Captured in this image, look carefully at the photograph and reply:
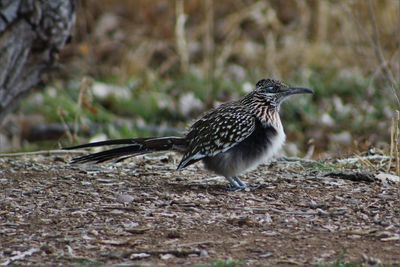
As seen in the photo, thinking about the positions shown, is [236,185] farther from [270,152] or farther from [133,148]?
[133,148]

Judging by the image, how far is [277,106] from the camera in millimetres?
6328

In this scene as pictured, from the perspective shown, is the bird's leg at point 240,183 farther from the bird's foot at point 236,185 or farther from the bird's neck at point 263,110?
the bird's neck at point 263,110

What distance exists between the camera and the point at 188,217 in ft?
16.9

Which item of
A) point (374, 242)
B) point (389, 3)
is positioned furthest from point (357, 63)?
point (374, 242)

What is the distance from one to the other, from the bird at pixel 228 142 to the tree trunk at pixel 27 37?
1518mm

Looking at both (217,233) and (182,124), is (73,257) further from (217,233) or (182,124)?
(182,124)

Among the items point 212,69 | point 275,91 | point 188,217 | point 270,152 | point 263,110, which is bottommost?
point 188,217

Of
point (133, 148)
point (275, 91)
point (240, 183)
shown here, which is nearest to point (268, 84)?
point (275, 91)

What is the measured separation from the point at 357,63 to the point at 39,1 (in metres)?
6.93

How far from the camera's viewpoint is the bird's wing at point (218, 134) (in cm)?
589

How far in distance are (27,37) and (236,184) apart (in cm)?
236

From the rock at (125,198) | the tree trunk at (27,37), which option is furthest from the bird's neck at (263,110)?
the tree trunk at (27,37)

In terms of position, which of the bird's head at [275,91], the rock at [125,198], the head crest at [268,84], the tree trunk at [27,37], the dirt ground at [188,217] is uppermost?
the tree trunk at [27,37]

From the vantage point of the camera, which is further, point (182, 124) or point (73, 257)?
point (182, 124)
